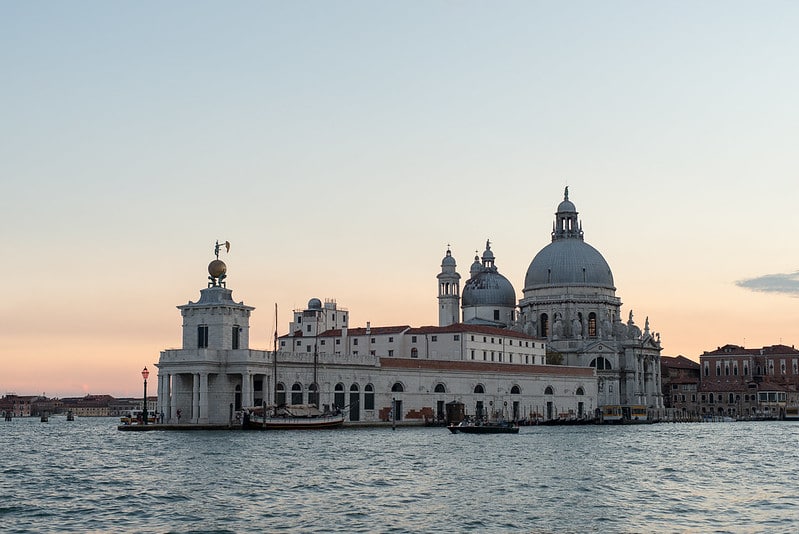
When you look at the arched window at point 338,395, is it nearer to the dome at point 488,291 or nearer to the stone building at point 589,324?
the stone building at point 589,324

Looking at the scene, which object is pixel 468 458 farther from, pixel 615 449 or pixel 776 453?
pixel 776 453

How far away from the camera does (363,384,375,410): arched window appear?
3861 inches

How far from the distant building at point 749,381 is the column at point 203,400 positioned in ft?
286

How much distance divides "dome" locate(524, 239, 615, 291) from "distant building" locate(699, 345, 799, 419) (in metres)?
26.3

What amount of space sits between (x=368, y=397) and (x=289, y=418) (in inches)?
548

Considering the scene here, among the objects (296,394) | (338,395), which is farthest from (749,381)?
(296,394)

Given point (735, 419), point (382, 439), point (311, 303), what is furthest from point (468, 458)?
point (735, 419)

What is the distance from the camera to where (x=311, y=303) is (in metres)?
142

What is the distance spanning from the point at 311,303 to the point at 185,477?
9660cm

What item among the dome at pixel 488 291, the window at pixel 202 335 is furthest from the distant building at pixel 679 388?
the window at pixel 202 335

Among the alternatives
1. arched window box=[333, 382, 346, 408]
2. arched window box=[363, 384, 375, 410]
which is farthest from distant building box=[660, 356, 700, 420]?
arched window box=[333, 382, 346, 408]

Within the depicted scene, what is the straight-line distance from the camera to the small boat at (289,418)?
276 feet

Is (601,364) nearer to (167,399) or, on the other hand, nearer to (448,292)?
(448,292)

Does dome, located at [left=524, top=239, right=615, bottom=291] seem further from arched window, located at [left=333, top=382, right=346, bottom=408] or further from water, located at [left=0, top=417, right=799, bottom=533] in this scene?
water, located at [left=0, top=417, right=799, bottom=533]
